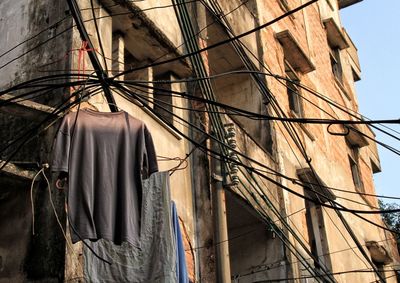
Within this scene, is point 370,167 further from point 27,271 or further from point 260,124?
point 27,271

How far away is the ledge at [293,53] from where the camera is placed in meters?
14.5

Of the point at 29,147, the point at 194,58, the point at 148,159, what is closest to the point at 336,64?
the point at 194,58

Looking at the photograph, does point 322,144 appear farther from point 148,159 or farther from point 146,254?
point 148,159

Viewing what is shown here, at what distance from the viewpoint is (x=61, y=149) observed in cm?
599

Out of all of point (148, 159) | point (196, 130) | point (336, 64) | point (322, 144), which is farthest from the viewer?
point (336, 64)

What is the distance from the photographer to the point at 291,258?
453 inches

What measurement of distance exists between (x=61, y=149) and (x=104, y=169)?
383mm

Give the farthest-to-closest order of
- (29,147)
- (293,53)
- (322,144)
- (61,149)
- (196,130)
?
(322,144) → (293,53) → (196,130) → (29,147) → (61,149)

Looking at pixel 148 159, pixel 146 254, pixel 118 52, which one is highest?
pixel 118 52

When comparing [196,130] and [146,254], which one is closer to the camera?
[146,254]

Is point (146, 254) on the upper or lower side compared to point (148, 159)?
lower

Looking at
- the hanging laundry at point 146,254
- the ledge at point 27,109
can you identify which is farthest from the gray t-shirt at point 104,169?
the ledge at point 27,109

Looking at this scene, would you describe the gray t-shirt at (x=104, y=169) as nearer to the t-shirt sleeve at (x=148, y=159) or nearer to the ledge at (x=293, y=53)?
the t-shirt sleeve at (x=148, y=159)

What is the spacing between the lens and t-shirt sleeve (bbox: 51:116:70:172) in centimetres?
590
